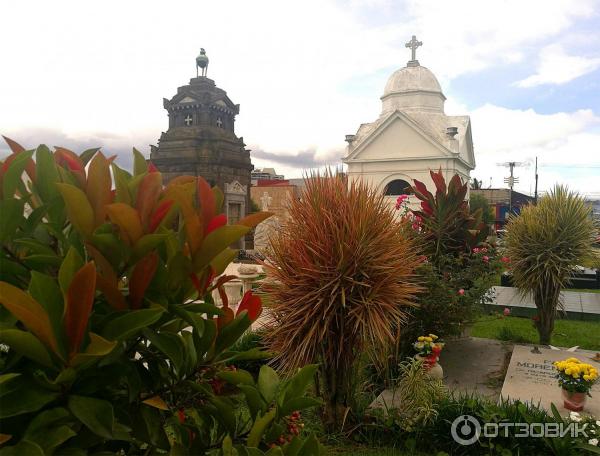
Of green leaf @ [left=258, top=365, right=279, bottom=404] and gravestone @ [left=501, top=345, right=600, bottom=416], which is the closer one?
green leaf @ [left=258, top=365, right=279, bottom=404]

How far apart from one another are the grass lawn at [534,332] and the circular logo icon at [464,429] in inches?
118

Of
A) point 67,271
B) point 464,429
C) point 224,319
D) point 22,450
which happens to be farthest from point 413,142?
point 22,450

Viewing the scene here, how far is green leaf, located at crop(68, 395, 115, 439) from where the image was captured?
0.89 meters

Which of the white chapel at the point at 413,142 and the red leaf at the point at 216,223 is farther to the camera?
the white chapel at the point at 413,142

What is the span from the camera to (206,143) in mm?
23188

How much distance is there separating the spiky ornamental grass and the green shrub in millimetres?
2285

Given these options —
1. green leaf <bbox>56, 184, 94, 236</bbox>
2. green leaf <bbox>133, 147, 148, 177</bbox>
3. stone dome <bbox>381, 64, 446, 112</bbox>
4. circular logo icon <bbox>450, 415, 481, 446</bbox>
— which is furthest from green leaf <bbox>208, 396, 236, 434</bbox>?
stone dome <bbox>381, 64, 446, 112</bbox>

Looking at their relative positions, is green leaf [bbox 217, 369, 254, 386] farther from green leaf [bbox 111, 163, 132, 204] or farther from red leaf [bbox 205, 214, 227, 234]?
green leaf [bbox 111, 163, 132, 204]

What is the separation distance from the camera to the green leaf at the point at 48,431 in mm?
858

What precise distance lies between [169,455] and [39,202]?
75 cm

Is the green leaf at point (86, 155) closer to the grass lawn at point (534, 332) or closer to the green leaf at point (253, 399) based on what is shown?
the green leaf at point (253, 399)

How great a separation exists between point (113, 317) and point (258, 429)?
47cm

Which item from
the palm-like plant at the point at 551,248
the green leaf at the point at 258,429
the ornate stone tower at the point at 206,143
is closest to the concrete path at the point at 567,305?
the palm-like plant at the point at 551,248

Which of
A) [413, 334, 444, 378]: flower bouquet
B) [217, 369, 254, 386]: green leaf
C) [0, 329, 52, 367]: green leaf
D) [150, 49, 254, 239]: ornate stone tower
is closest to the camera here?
[0, 329, 52, 367]: green leaf
